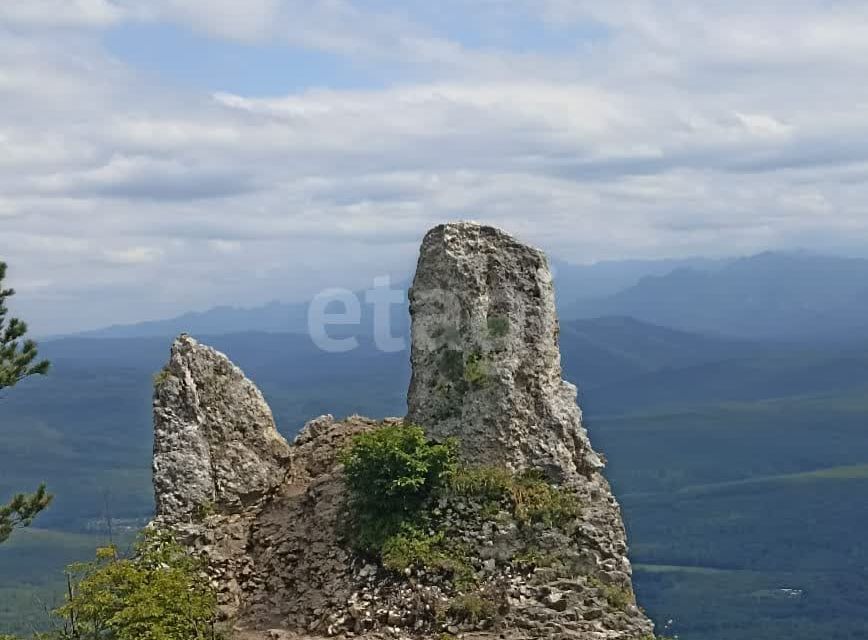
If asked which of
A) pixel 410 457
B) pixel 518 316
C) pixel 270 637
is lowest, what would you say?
pixel 270 637

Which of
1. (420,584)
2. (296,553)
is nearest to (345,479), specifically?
(296,553)

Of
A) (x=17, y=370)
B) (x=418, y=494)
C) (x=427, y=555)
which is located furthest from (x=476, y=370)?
(x=17, y=370)

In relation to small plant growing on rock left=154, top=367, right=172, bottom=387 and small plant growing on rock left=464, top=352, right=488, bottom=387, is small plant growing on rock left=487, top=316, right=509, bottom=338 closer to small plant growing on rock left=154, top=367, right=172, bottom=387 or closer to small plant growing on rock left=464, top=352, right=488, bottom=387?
small plant growing on rock left=464, top=352, right=488, bottom=387

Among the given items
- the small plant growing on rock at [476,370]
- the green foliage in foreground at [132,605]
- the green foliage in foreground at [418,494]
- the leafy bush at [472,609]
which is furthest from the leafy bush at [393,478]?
the green foliage in foreground at [132,605]

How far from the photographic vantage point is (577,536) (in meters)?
24.5

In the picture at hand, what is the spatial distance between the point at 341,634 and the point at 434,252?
9.09 meters

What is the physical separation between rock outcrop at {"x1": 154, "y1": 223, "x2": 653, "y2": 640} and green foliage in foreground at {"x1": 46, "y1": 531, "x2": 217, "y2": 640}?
1474mm

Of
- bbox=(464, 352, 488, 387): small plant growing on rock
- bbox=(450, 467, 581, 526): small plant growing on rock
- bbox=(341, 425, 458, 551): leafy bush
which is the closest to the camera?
bbox=(450, 467, 581, 526): small plant growing on rock

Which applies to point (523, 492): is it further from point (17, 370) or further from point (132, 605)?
point (17, 370)

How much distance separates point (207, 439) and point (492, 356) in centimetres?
698

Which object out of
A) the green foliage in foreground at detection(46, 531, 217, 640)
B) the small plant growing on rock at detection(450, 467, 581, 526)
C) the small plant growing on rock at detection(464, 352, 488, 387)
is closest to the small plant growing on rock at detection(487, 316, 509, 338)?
the small plant growing on rock at detection(464, 352, 488, 387)

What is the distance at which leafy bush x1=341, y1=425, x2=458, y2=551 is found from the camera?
2505 cm

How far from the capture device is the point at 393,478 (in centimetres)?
2528

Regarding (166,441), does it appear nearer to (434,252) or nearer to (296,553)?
(296,553)
